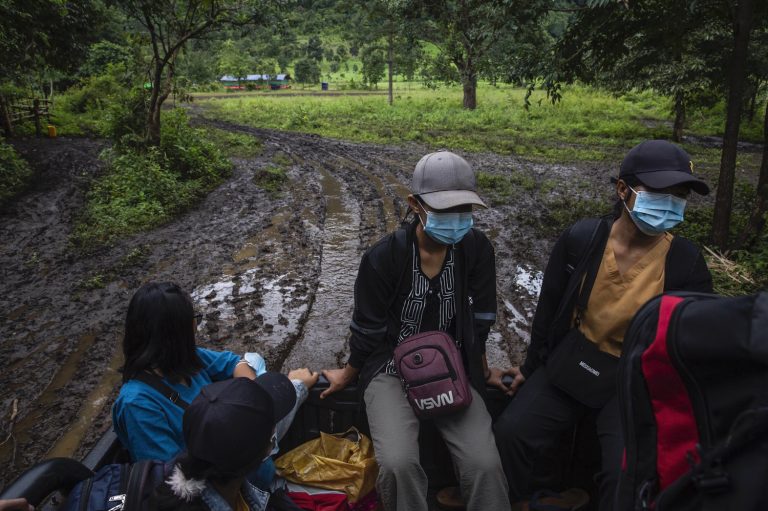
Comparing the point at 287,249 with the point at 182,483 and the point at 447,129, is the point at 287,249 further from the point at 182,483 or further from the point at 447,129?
the point at 447,129

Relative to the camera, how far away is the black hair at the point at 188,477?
164 centimetres

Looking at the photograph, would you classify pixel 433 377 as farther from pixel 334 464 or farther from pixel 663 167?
pixel 663 167

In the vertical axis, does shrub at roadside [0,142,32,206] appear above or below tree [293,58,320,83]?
below

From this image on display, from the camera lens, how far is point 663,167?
8.00 ft

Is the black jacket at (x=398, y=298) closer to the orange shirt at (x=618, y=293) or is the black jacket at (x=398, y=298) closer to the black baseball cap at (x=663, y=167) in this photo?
the orange shirt at (x=618, y=293)

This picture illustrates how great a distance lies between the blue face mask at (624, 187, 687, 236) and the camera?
2.43 meters

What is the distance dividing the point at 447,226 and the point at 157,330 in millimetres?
1365

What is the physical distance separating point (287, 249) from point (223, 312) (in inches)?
82.7

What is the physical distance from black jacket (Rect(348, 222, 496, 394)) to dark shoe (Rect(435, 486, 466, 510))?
53 cm

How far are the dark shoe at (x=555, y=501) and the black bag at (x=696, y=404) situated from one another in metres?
1.20

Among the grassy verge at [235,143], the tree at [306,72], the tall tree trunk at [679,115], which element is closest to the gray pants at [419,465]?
the grassy verge at [235,143]

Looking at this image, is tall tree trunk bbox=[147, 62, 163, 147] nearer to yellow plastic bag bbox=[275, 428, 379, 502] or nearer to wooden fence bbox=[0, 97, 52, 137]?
wooden fence bbox=[0, 97, 52, 137]

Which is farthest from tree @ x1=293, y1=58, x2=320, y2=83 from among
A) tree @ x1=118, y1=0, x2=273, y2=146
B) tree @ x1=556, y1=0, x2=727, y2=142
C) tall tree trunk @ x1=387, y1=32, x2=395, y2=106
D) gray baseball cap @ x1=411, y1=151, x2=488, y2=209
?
gray baseball cap @ x1=411, y1=151, x2=488, y2=209

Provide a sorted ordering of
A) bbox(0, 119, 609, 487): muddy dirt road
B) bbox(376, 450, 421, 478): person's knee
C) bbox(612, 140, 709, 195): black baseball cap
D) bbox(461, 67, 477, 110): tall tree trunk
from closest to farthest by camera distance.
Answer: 1. bbox(376, 450, 421, 478): person's knee
2. bbox(612, 140, 709, 195): black baseball cap
3. bbox(0, 119, 609, 487): muddy dirt road
4. bbox(461, 67, 477, 110): tall tree trunk
